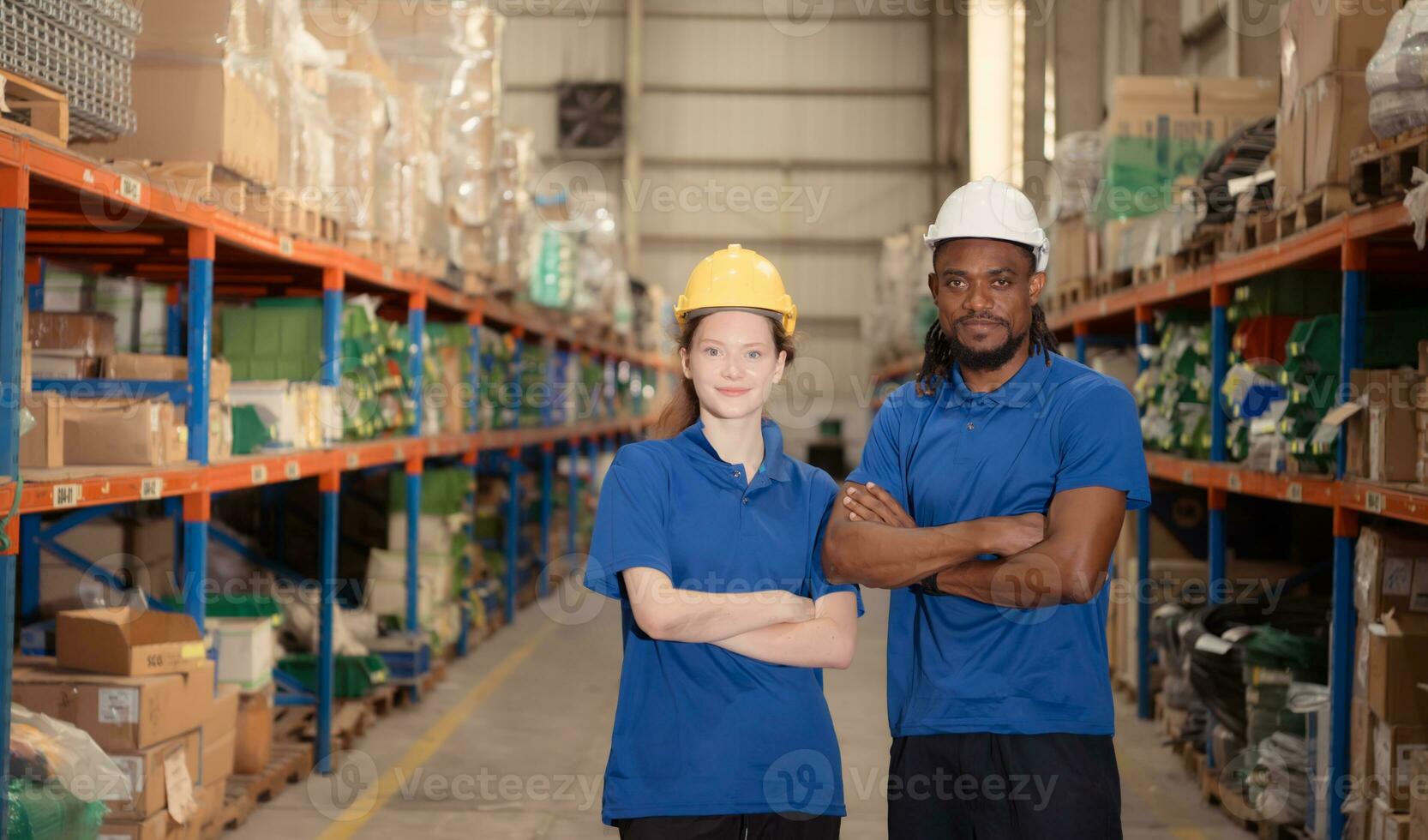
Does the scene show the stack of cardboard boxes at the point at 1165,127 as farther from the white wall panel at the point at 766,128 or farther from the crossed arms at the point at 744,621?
the white wall panel at the point at 766,128

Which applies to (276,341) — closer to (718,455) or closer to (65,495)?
(65,495)

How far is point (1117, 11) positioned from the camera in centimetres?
1548

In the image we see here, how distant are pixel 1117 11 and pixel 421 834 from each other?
530 inches

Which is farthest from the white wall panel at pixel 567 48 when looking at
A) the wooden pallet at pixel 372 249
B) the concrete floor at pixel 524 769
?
the wooden pallet at pixel 372 249

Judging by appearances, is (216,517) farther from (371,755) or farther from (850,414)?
(850,414)

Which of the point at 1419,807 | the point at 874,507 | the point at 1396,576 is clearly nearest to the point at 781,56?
the point at 1396,576

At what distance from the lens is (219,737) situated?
16.6ft

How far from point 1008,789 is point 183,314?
578cm

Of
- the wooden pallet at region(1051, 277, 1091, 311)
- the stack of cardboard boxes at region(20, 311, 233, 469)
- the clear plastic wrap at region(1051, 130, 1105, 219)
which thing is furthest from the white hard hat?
the wooden pallet at region(1051, 277, 1091, 311)

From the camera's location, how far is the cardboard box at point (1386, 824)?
4137 mm

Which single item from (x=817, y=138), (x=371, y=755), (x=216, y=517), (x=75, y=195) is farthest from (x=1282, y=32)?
(x=817, y=138)

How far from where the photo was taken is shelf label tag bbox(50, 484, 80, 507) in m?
3.77

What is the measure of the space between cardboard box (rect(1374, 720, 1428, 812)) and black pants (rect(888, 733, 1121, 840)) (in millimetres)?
2067

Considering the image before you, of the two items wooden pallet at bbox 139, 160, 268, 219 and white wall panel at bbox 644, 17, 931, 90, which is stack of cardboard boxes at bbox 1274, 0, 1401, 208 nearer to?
wooden pallet at bbox 139, 160, 268, 219
